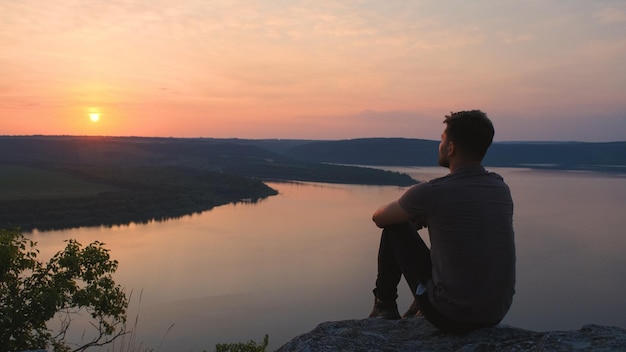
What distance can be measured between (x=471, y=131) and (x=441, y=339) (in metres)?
1.20

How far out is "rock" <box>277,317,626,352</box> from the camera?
9.23ft

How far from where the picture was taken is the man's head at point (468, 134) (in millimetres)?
2668

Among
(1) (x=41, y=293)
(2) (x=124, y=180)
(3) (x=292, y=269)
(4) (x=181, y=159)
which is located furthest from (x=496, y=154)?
(1) (x=41, y=293)

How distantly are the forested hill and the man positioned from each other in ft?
354

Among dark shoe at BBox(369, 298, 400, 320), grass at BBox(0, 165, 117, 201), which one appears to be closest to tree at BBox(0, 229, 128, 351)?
dark shoe at BBox(369, 298, 400, 320)

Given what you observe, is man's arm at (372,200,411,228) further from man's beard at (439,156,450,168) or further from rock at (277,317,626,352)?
rock at (277,317,626,352)

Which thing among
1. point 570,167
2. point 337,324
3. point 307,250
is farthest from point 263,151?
point 337,324

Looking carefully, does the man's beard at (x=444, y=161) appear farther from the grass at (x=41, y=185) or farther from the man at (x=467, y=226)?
the grass at (x=41, y=185)

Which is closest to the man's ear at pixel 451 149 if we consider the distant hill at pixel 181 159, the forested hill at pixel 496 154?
the distant hill at pixel 181 159

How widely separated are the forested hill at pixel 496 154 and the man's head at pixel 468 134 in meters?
108

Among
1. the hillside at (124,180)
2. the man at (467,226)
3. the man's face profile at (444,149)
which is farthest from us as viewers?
the hillside at (124,180)

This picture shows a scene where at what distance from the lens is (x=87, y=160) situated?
8738 cm

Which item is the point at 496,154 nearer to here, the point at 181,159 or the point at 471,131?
the point at 181,159

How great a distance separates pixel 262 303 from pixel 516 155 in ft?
355
